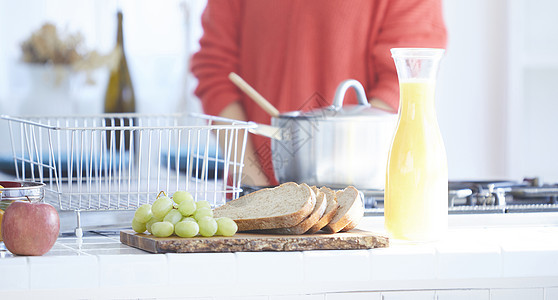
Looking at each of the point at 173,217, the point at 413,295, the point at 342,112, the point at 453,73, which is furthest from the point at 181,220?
the point at 453,73

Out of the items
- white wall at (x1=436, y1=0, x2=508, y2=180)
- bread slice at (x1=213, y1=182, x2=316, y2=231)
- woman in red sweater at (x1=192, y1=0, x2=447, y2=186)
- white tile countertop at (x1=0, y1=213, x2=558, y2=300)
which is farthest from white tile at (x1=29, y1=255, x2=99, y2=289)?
Result: white wall at (x1=436, y1=0, x2=508, y2=180)

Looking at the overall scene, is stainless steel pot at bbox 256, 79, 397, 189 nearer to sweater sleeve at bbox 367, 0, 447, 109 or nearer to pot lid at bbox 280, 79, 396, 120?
pot lid at bbox 280, 79, 396, 120

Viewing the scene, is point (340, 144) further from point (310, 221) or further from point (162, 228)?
point (162, 228)

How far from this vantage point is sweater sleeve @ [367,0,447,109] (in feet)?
7.77

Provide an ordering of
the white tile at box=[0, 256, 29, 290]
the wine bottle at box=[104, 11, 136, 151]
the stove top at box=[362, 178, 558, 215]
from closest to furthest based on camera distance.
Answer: the white tile at box=[0, 256, 29, 290] → the stove top at box=[362, 178, 558, 215] → the wine bottle at box=[104, 11, 136, 151]

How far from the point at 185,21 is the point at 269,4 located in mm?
989

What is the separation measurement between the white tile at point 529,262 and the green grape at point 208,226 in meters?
0.38

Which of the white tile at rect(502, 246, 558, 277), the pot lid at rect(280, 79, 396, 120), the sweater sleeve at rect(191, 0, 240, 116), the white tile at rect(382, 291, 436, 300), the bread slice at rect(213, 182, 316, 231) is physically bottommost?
the white tile at rect(382, 291, 436, 300)

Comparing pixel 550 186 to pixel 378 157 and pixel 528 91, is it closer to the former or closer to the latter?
pixel 378 157

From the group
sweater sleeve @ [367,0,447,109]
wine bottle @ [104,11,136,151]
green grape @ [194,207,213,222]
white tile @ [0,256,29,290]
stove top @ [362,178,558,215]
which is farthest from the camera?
wine bottle @ [104,11,136,151]

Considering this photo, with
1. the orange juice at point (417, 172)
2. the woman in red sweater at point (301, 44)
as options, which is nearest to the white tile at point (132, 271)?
the orange juice at point (417, 172)

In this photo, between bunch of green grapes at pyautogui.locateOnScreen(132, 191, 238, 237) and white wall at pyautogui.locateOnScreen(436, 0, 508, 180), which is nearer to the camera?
bunch of green grapes at pyautogui.locateOnScreen(132, 191, 238, 237)

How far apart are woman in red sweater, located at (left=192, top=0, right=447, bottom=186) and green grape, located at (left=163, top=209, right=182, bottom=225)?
135 cm

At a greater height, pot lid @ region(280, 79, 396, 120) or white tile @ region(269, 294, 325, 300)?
pot lid @ region(280, 79, 396, 120)
